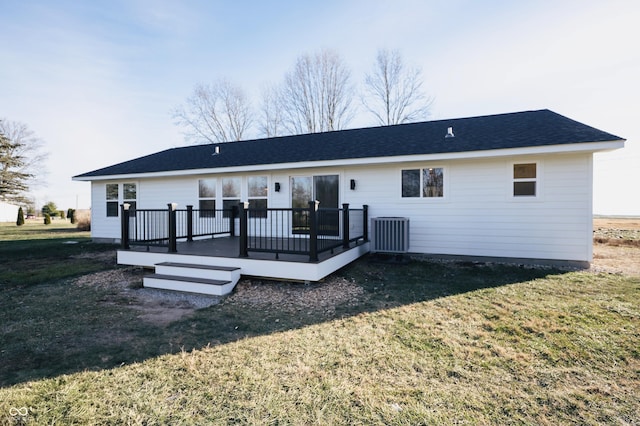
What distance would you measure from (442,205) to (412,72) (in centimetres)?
1449

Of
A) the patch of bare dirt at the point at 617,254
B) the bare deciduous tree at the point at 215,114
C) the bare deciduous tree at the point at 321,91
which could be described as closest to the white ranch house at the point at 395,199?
the patch of bare dirt at the point at 617,254

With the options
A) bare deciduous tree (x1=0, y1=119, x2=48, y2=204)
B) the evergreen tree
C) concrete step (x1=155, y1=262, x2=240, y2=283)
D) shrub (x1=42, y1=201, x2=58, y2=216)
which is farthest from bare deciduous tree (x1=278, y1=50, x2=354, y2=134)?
bare deciduous tree (x1=0, y1=119, x2=48, y2=204)

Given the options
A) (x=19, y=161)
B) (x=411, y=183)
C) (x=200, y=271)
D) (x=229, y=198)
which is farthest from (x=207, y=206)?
(x=19, y=161)

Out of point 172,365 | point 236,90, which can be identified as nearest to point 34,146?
point 236,90

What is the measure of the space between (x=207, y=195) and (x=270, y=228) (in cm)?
311

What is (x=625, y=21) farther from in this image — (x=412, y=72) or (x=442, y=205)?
(x=412, y=72)

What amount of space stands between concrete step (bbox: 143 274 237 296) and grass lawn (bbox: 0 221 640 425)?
466 mm

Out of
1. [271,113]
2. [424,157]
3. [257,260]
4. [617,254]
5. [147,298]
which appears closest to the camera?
[147,298]

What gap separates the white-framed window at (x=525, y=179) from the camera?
6.94m

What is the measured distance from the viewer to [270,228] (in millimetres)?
8445

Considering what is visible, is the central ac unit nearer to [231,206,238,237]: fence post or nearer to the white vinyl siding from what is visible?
the white vinyl siding

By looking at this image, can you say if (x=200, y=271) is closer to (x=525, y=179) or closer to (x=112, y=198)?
(x=525, y=179)

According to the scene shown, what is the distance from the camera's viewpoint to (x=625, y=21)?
691 cm

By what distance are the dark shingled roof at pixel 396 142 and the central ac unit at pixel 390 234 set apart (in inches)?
67.4
